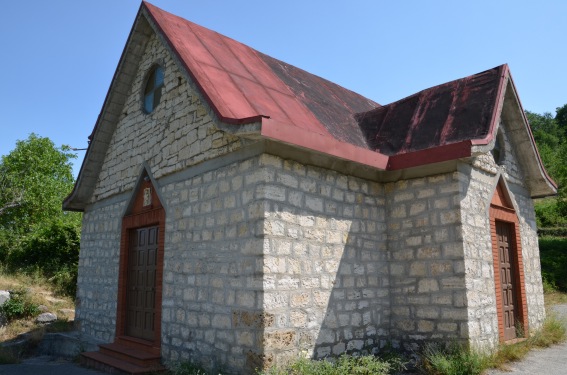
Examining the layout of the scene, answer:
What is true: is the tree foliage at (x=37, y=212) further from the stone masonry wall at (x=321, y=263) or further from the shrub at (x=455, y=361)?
the shrub at (x=455, y=361)

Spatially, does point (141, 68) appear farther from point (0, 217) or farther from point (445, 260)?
point (0, 217)

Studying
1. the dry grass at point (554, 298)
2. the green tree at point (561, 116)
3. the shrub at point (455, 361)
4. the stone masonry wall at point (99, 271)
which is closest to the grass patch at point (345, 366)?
the shrub at point (455, 361)

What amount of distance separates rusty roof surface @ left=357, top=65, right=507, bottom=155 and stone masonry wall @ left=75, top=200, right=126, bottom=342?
505 cm

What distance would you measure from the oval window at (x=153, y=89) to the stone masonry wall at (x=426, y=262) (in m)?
4.49

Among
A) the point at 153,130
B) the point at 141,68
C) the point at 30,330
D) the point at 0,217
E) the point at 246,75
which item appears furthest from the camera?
the point at 0,217

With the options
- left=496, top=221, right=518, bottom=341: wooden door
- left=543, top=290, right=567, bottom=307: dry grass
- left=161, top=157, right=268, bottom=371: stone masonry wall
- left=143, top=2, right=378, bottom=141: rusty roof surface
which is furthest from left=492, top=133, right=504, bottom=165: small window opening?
left=543, top=290, right=567, bottom=307: dry grass

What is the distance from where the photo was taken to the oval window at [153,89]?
27.3 feet

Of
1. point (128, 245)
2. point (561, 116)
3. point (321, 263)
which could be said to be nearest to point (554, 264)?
point (321, 263)

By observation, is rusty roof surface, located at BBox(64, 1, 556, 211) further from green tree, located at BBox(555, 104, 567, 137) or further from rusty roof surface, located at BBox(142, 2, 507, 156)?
green tree, located at BBox(555, 104, 567, 137)

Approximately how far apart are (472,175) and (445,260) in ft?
4.69

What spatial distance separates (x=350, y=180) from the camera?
6812mm

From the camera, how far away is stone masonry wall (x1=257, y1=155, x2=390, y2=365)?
554 cm

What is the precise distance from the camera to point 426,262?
261 inches

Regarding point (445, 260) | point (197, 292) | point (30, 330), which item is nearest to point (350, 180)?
point (445, 260)
